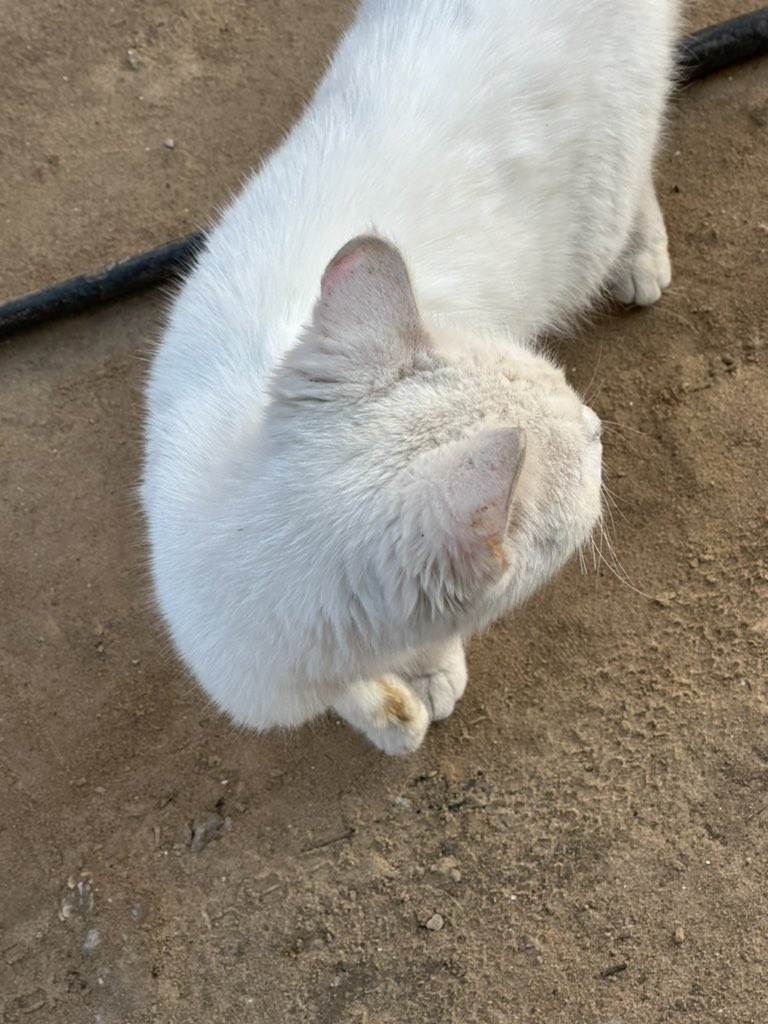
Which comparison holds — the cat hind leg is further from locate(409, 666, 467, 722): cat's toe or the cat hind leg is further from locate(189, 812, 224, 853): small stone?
locate(189, 812, 224, 853): small stone

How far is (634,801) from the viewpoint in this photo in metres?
2.30

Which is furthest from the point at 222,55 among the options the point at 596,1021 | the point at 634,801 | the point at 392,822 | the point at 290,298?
the point at 596,1021

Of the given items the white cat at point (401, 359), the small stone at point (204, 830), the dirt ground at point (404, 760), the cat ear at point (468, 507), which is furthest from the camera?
the small stone at point (204, 830)

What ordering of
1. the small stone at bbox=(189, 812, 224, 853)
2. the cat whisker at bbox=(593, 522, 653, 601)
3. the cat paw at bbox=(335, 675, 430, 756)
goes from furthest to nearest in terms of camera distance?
the cat whisker at bbox=(593, 522, 653, 601)
the small stone at bbox=(189, 812, 224, 853)
the cat paw at bbox=(335, 675, 430, 756)

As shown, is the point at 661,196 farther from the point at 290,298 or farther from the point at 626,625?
the point at 290,298

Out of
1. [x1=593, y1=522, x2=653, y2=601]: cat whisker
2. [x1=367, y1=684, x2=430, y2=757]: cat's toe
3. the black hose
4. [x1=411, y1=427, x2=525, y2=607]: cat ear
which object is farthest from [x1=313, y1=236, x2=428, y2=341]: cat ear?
the black hose

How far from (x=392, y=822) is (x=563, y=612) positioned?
32.1 inches

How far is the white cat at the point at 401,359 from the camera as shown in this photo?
1.20 metres

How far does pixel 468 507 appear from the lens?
3.41 feet

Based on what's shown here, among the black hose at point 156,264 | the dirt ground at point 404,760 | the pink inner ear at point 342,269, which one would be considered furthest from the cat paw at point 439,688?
the black hose at point 156,264

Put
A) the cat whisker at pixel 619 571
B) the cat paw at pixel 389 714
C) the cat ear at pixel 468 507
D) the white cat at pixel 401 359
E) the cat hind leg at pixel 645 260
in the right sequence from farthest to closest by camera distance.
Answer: the cat hind leg at pixel 645 260
the cat whisker at pixel 619 571
the cat paw at pixel 389 714
the white cat at pixel 401 359
the cat ear at pixel 468 507

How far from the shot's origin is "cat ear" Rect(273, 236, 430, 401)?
122 cm

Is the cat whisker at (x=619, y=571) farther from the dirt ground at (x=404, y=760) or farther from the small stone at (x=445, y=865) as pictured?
the small stone at (x=445, y=865)

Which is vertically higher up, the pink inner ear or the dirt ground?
the pink inner ear
